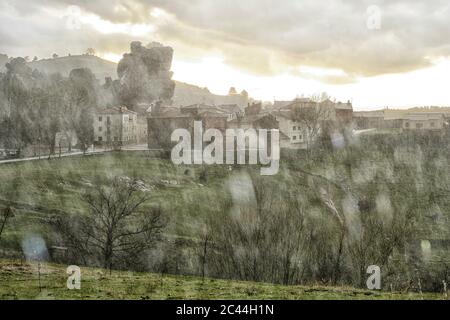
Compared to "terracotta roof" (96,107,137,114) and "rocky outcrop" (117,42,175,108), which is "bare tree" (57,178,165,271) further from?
"rocky outcrop" (117,42,175,108)

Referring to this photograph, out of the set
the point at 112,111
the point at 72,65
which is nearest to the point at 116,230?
the point at 112,111

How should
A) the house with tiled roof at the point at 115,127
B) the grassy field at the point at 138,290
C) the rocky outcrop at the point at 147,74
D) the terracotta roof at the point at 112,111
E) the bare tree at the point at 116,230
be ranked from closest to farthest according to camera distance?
the grassy field at the point at 138,290, the bare tree at the point at 116,230, the house with tiled roof at the point at 115,127, the terracotta roof at the point at 112,111, the rocky outcrop at the point at 147,74

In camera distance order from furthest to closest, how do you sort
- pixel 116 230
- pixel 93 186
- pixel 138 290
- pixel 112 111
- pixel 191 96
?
pixel 191 96, pixel 112 111, pixel 93 186, pixel 116 230, pixel 138 290

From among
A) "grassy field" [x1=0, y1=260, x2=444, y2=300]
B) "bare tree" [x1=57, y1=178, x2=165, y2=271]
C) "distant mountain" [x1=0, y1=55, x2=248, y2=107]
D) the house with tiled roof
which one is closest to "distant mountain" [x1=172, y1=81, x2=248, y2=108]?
"distant mountain" [x1=0, y1=55, x2=248, y2=107]

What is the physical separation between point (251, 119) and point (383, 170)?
66.3ft

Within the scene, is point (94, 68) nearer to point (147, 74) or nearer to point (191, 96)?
point (147, 74)

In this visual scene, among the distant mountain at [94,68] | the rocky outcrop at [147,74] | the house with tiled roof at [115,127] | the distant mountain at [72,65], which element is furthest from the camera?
the rocky outcrop at [147,74]

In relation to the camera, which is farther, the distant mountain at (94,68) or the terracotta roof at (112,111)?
the distant mountain at (94,68)

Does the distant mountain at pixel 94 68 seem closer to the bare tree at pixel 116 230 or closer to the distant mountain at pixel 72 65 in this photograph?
the distant mountain at pixel 72 65

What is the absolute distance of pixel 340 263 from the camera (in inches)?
1581

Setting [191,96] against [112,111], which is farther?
[191,96]

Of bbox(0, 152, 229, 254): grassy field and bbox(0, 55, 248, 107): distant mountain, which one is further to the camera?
bbox(0, 55, 248, 107): distant mountain

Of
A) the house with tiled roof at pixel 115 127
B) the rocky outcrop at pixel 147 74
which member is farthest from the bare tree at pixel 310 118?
the house with tiled roof at pixel 115 127

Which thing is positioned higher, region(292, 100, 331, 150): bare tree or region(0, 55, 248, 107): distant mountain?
region(0, 55, 248, 107): distant mountain
